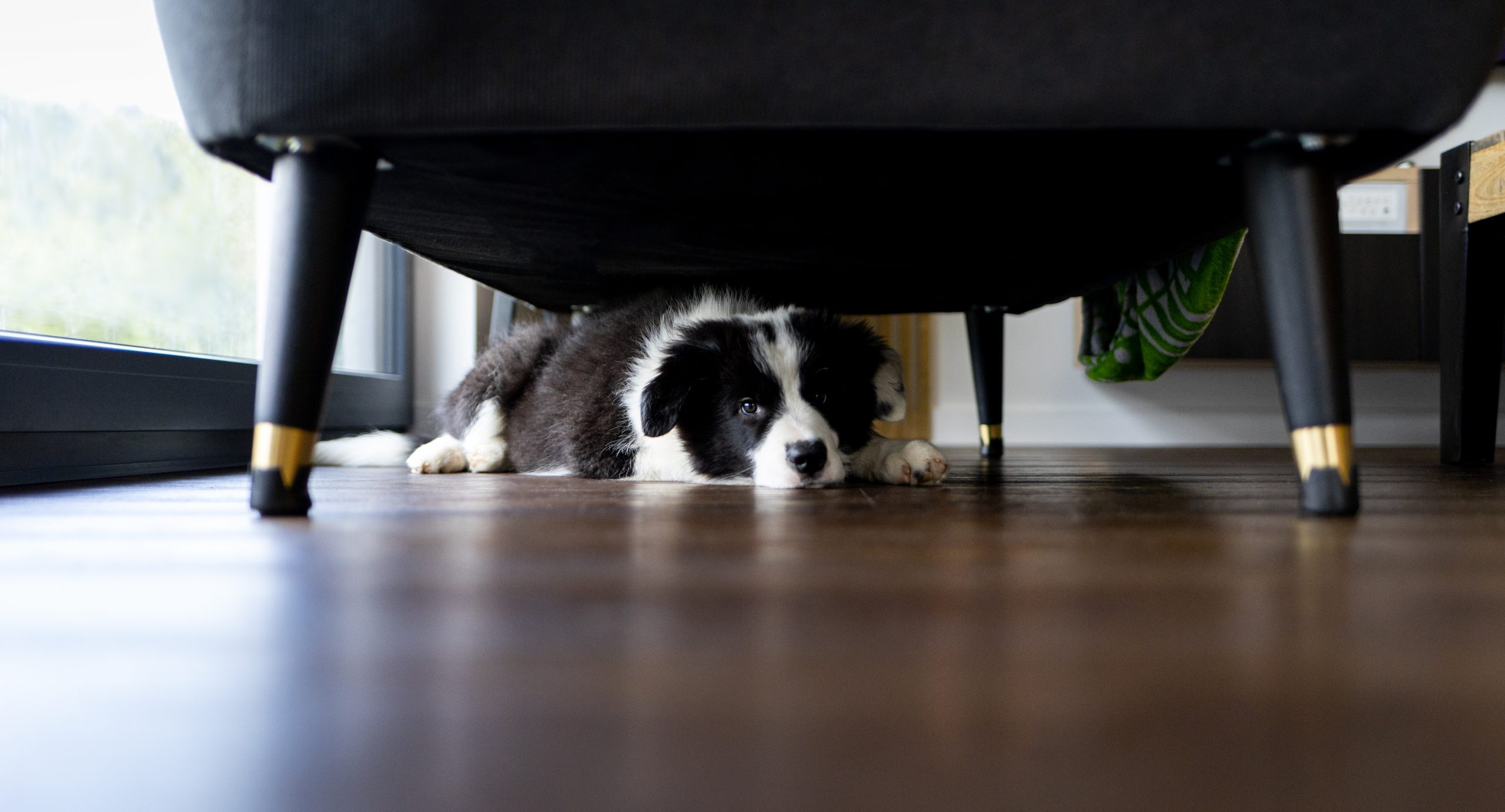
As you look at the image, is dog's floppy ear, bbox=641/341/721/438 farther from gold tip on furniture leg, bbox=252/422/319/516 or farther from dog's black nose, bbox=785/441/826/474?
gold tip on furniture leg, bbox=252/422/319/516

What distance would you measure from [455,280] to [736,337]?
7.26 feet

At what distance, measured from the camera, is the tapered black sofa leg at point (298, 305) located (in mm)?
1030

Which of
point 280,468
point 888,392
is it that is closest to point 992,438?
point 888,392

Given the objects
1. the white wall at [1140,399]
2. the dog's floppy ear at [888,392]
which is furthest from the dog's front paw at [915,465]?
the white wall at [1140,399]

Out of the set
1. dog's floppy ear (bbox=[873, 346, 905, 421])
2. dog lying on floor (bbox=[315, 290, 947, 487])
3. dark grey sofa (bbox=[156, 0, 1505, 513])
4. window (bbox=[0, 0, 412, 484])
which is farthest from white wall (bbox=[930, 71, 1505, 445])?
dark grey sofa (bbox=[156, 0, 1505, 513])

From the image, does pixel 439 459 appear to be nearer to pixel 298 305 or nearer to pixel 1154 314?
pixel 298 305

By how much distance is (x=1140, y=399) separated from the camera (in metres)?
4.21

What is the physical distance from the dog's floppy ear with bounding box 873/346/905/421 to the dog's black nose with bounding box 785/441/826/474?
0.34 m

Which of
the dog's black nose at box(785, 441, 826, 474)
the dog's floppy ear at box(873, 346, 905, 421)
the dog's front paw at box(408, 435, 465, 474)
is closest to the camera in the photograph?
the dog's black nose at box(785, 441, 826, 474)

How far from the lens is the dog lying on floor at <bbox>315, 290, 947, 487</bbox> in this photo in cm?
168

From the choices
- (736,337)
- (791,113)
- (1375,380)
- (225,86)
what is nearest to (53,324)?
(225,86)

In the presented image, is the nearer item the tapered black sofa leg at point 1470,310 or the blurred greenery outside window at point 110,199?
the blurred greenery outside window at point 110,199

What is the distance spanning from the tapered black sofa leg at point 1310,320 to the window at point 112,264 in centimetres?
193

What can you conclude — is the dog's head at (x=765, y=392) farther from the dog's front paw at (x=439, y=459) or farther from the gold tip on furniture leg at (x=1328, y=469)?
the gold tip on furniture leg at (x=1328, y=469)
